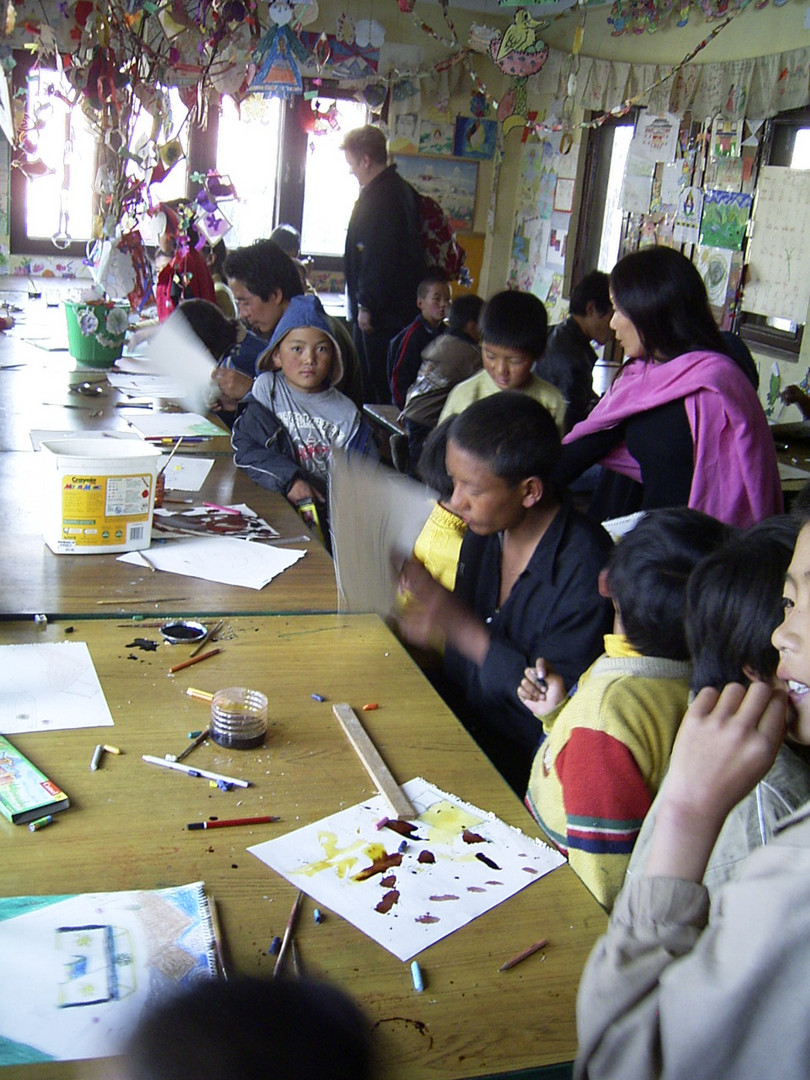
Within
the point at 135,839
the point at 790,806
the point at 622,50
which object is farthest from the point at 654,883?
the point at 622,50

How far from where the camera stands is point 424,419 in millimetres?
4113

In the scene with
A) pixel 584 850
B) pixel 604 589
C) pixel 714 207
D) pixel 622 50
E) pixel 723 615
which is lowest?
pixel 584 850

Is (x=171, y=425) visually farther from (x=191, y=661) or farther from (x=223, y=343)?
(x=191, y=661)

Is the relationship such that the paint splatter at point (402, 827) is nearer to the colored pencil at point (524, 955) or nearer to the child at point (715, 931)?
the colored pencil at point (524, 955)

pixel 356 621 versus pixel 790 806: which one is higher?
pixel 790 806

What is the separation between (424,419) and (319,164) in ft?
13.2

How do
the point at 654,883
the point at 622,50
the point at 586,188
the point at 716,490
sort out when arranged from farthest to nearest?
the point at 586,188
the point at 622,50
the point at 716,490
the point at 654,883

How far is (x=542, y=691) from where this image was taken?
1571 mm

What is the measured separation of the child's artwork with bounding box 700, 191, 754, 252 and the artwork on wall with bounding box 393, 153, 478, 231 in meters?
2.49

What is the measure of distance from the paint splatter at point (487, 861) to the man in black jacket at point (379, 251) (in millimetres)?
4399

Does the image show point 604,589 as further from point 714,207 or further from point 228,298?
point 714,207

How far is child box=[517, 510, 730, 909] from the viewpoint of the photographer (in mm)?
1275

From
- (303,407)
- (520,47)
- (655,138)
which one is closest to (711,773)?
(303,407)

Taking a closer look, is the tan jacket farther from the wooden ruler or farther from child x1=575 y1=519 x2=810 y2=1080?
the wooden ruler
